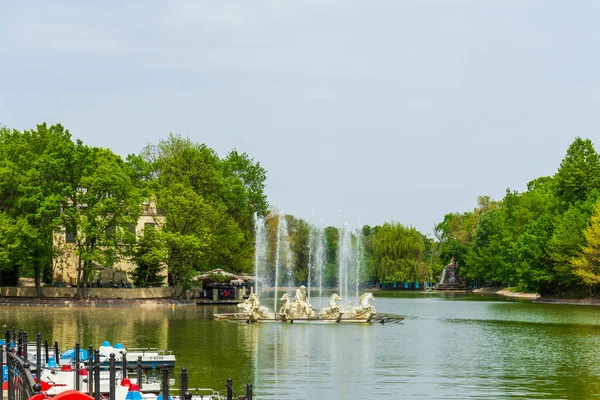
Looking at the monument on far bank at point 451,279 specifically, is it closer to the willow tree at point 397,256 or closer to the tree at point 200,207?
the willow tree at point 397,256

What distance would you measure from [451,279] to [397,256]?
22.4 m

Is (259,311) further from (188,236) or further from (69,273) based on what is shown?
(69,273)

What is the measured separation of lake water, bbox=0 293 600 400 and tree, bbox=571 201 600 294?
19.8m

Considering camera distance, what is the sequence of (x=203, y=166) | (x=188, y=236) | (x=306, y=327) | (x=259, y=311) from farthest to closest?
(x=203, y=166), (x=188, y=236), (x=259, y=311), (x=306, y=327)

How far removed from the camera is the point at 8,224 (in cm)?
6228

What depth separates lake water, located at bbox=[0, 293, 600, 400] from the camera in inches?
1005

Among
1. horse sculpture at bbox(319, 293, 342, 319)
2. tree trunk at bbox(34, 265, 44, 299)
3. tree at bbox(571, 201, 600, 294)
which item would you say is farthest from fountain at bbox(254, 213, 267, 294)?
tree at bbox(571, 201, 600, 294)

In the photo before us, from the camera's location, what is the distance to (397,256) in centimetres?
12219

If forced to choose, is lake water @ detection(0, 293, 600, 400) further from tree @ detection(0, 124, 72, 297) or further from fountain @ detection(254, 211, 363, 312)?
fountain @ detection(254, 211, 363, 312)

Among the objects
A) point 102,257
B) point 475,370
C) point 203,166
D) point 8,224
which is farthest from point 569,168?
point 475,370

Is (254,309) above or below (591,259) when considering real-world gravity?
below

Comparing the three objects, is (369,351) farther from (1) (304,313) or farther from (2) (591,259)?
(2) (591,259)

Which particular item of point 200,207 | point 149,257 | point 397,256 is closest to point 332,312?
point 149,257

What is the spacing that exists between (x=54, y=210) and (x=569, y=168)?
165 ft
